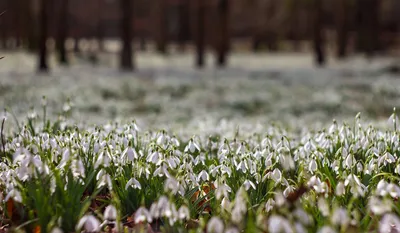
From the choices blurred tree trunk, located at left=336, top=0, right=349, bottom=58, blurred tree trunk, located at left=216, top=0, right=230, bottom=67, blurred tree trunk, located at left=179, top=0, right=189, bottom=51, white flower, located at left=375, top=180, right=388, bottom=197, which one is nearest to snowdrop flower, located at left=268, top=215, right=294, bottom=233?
white flower, located at left=375, top=180, right=388, bottom=197

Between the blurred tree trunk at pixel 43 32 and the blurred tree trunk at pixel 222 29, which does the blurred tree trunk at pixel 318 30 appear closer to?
the blurred tree trunk at pixel 222 29

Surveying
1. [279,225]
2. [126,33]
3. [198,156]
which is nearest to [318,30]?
[126,33]

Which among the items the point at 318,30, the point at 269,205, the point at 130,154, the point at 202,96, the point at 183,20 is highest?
the point at 183,20

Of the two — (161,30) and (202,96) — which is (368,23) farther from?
(202,96)

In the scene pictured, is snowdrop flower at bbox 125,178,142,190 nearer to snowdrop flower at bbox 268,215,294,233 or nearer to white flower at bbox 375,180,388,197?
snowdrop flower at bbox 268,215,294,233

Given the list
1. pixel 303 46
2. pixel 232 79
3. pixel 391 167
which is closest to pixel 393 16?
pixel 303 46

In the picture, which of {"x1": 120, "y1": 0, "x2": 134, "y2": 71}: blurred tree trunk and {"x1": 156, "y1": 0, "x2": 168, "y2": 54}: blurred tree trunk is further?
{"x1": 156, "y1": 0, "x2": 168, "y2": 54}: blurred tree trunk
